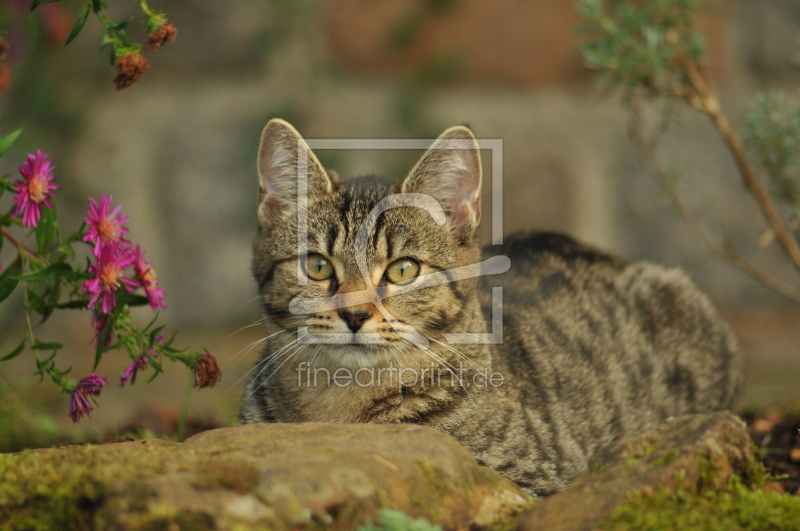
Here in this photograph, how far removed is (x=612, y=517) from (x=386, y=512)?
44 cm

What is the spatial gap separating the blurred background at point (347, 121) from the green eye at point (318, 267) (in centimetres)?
167

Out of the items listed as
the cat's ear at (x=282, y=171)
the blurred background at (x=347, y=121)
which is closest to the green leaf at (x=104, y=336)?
the cat's ear at (x=282, y=171)

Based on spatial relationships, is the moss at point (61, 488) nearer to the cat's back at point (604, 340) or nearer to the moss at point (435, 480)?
the moss at point (435, 480)

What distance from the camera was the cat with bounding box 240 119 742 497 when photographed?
96.4 inches

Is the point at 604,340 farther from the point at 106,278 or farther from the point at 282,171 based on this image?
the point at 106,278

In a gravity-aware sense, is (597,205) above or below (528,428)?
above

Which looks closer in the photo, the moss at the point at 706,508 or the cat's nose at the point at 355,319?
the moss at the point at 706,508

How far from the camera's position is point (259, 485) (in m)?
1.41

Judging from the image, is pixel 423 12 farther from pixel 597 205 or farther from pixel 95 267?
pixel 95 267

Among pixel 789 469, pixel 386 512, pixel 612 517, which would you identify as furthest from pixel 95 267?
pixel 789 469

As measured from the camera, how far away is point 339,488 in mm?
1436

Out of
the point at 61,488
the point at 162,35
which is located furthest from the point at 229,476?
the point at 162,35

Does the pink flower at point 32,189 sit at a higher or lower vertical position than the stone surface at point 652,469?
higher

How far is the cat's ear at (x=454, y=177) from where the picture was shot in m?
2.65
